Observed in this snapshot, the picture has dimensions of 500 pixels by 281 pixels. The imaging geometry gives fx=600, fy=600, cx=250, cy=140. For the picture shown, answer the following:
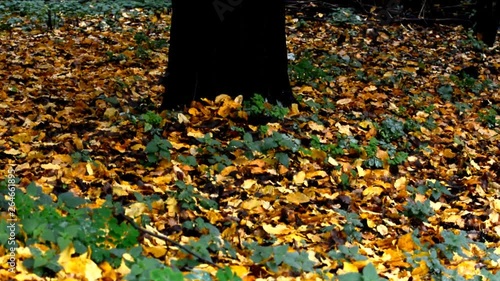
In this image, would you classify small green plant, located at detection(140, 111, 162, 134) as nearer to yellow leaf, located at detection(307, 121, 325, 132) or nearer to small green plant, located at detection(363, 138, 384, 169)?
yellow leaf, located at detection(307, 121, 325, 132)

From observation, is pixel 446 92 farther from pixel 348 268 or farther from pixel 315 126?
pixel 348 268

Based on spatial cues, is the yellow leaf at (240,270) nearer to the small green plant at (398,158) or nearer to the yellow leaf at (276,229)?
the yellow leaf at (276,229)

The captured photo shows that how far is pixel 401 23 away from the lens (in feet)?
36.8

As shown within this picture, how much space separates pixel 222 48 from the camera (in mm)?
5422

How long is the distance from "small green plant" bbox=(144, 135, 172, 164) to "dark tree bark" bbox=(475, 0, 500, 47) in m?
7.08

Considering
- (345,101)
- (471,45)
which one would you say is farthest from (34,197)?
(471,45)

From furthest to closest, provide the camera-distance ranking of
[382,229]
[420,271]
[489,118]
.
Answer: [489,118], [382,229], [420,271]

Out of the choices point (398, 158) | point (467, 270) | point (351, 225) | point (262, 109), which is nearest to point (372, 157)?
point (398, 158)

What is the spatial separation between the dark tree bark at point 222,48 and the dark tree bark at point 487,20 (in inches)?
217

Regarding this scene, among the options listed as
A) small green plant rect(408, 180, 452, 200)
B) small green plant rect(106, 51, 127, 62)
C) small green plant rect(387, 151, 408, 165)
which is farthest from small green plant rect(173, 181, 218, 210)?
small green plant rect(106, 51, 127, 62)

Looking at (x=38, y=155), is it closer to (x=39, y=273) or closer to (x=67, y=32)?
(x=39, y=273)

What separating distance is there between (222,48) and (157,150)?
1332 mm

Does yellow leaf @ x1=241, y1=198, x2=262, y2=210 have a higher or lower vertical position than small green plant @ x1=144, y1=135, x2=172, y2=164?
lower

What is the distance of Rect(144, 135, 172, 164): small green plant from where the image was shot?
14.8 feet
